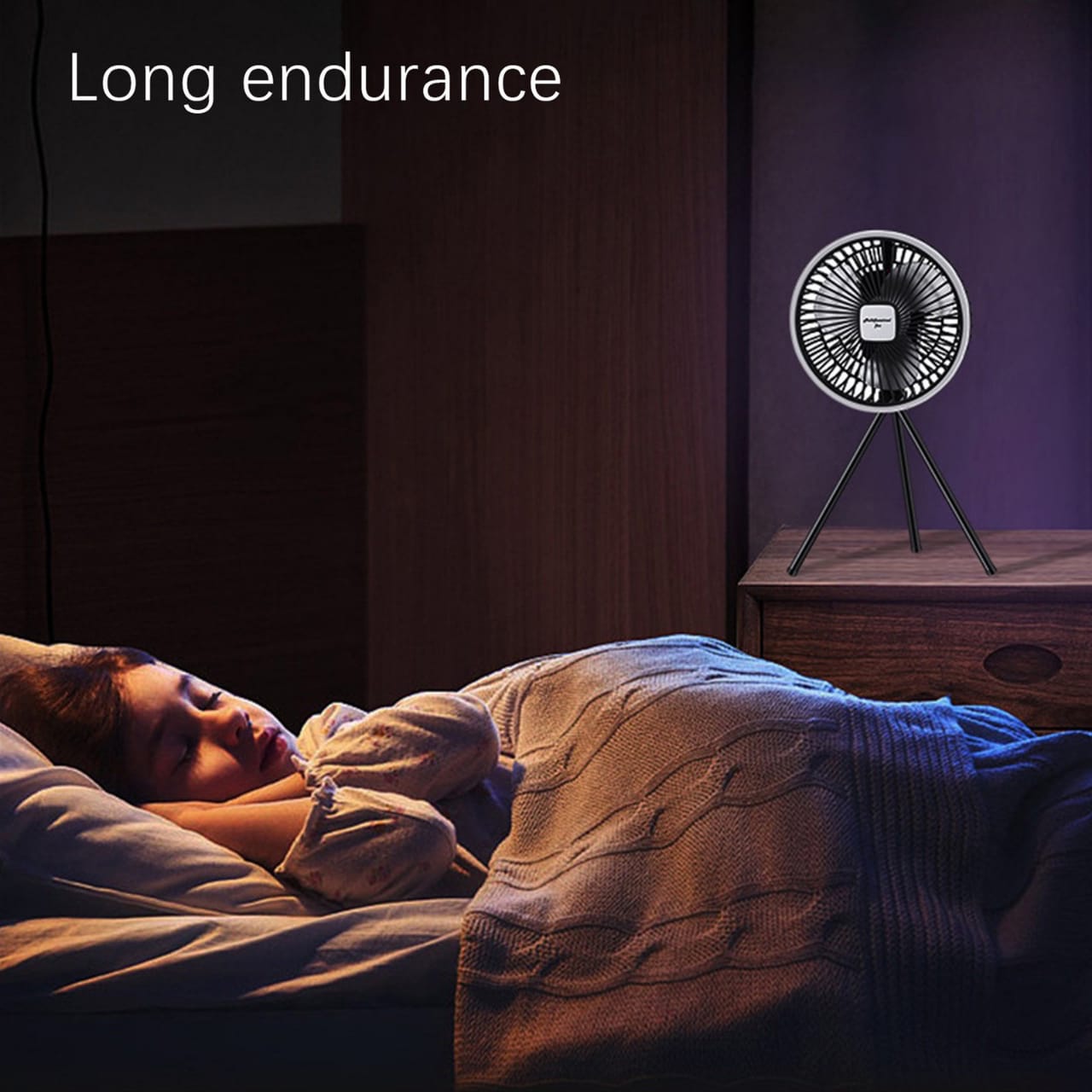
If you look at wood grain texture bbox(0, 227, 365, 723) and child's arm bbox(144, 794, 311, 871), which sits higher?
wood grain texture bbox(0, 227, 365, 723)

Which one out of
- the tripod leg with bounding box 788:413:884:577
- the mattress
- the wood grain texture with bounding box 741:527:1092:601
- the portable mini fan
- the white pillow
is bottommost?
the mattress

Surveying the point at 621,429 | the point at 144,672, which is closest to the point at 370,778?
the point at 144,672

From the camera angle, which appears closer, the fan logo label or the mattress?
the mattress

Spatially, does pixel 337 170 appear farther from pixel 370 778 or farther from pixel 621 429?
pixel 370 778

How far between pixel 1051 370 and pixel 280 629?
4.18ft

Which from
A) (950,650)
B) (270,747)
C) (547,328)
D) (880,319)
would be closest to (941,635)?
(950,650)

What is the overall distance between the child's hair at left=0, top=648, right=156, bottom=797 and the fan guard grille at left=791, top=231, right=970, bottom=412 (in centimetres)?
106

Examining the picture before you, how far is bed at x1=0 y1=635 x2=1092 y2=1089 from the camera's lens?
104 centimetres

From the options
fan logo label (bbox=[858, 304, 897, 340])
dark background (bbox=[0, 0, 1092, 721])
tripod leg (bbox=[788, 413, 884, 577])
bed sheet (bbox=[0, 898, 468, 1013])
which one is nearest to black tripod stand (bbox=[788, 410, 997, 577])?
tripod leg (bbox=[788, 413, 884, 577])

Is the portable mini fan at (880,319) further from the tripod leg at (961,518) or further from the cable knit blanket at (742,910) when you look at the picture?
the cable knit blanket at (742,910)

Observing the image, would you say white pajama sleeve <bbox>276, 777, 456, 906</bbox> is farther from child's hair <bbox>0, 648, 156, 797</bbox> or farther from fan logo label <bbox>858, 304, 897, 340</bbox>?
fan logo label <bbox>858, 304, 897, 340</bbox>

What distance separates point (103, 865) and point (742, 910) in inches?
19.0

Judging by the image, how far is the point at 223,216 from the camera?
2537 mm

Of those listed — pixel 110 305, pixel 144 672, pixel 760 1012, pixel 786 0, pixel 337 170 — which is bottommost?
pixel 760 1012
